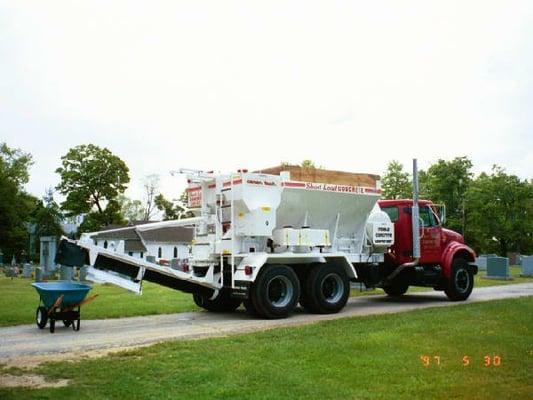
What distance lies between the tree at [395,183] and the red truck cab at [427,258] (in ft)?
184

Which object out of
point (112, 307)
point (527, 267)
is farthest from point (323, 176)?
point (527, 267)

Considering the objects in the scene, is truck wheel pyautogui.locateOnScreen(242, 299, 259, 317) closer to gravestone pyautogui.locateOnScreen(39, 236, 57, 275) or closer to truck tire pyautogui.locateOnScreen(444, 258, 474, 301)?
truck tire pyautogui.locateOnScreen(444, 258, 474, 301)

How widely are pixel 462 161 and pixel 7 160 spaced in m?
57.2

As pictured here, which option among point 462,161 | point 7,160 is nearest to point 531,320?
point 462,161

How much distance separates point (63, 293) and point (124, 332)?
1349mm

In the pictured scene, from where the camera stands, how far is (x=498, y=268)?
27.0 meters

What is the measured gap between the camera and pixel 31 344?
31.6 feet

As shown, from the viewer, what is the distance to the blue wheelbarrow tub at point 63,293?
1091 cm

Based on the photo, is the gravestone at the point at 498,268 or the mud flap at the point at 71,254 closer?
the mud flap at the point at 71,254

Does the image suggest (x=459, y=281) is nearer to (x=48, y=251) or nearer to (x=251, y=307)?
(x=251, y=307)

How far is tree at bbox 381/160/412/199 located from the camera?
72.2 metres

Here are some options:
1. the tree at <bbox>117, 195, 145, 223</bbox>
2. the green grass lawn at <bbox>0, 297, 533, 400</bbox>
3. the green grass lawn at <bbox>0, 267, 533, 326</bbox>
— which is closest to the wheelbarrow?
the green grass lawn at <bbox>0, 267, 533, 326</bbox>
